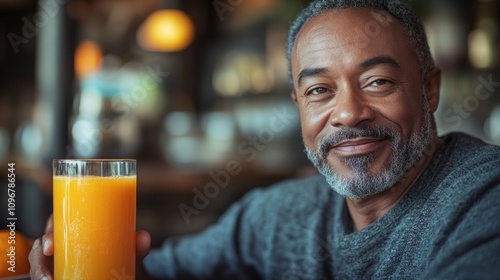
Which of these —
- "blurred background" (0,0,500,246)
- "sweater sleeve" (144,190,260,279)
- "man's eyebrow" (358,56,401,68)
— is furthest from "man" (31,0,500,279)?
"blurred background" (0,0,500,246)

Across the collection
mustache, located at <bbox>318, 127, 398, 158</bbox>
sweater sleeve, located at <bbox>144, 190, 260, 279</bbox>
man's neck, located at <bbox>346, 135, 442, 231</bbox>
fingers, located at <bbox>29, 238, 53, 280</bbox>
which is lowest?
sweater sleeve, located at <bbox>144, 190, 260, 279</bbox>

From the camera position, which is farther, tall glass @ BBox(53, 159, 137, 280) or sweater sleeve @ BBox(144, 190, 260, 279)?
sweater sleeve @ BBox(144, 190, 260, 279)

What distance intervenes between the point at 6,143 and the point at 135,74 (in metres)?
1.26

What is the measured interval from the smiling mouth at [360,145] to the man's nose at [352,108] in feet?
0.14

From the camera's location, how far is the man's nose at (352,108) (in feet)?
4.21

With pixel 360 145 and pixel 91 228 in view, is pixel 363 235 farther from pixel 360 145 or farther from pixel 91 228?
pixel 91 228

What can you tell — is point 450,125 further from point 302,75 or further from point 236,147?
point 302,75

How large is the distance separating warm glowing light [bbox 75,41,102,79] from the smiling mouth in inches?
159

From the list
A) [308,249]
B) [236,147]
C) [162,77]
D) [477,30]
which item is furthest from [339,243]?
[162,77]

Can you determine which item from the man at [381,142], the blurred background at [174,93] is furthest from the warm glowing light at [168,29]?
the man at [381,142]

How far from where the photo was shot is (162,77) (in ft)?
18.6

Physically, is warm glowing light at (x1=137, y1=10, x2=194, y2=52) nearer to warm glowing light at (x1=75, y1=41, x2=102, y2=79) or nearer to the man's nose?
warm glowing light at (x1=75, y1=41, x2=102, y2=79)

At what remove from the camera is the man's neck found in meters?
1.39

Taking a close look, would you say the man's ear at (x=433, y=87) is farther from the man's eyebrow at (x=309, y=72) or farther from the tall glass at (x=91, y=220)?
the tall glass at (x=91, y=220)
